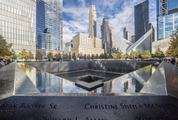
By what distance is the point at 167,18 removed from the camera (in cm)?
10312

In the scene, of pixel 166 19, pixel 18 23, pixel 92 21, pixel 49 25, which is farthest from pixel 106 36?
Answer: pixel 18 23

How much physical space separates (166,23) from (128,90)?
106570 mm

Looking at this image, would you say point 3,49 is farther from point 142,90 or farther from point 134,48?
point 134,48

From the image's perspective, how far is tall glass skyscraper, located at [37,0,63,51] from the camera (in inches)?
5468

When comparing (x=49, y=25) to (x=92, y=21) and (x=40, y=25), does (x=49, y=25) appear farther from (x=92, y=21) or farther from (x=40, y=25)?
(x=92, y=21)

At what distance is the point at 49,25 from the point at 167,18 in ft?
274

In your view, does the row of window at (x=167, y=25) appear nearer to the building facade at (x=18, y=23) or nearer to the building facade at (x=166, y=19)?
the building facade at (x=166, y=19)

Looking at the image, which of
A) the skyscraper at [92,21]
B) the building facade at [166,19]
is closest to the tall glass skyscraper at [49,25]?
the skyscraper at [92,21]

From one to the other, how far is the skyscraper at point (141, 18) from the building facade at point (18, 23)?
108338mm

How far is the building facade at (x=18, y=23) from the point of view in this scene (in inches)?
2616

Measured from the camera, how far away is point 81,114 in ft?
12.9

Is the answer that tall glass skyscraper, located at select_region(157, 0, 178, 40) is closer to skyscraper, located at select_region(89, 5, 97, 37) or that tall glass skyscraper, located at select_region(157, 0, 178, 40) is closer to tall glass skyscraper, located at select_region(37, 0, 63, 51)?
skyscraper, located at select_region(89, 5, 97, 37)

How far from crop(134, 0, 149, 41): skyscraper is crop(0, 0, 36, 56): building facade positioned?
10834 centimetres

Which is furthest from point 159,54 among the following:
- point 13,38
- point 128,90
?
point 128,90
